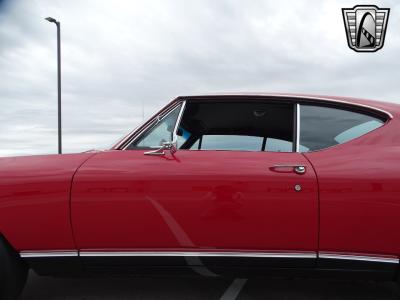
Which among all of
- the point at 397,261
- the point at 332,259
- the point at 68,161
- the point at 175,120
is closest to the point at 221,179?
the point at 175,120

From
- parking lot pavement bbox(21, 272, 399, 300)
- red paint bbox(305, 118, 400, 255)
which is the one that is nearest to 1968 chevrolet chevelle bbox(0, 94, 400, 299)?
red paint bbox(305, 118, 400, 255)

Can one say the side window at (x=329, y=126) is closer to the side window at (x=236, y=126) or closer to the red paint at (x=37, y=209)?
the side window at (x=236, y=126)

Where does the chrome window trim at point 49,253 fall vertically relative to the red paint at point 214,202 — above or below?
below

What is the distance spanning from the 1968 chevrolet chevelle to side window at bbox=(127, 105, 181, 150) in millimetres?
37

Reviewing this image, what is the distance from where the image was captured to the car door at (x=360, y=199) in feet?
8.92

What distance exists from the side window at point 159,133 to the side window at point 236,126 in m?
0.07

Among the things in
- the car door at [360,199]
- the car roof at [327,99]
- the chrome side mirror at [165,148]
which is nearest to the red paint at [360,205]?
the car door at [360,199]

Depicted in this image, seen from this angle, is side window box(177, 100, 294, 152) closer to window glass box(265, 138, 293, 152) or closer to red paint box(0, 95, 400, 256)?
window glass box(265, 138, 293, 152)

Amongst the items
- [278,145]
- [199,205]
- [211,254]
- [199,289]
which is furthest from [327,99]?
[199,289]

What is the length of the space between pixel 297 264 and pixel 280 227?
303 millimetres

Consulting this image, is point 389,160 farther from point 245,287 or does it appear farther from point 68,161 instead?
point 68,161

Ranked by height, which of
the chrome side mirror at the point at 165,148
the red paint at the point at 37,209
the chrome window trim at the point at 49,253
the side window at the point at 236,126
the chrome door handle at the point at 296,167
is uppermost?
the side window at the point at 236,126

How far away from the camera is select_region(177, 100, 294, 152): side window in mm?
3070

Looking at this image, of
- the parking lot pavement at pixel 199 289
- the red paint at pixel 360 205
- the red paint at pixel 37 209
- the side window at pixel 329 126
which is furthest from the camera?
the parking lot pavement at pixel 199 289
